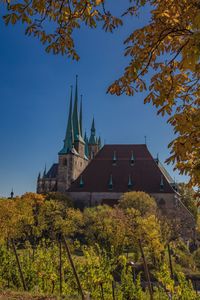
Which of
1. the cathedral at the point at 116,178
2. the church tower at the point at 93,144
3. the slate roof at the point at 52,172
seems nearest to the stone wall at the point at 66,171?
the cathedral at the point at 116,178

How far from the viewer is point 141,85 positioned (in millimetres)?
3314

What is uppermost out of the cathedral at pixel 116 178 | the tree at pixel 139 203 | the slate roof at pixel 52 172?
the slate roof at pixel 52 172

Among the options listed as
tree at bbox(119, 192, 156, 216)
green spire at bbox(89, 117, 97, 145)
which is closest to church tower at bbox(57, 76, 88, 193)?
green spire at bbox(89, 117, 97, 145)

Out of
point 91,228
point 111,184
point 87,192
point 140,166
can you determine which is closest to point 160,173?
point 140,166

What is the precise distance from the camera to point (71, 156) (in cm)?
5294

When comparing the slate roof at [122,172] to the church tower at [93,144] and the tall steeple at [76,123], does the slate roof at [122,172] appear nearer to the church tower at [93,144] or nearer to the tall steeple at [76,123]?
the tall steeple at [76,123]

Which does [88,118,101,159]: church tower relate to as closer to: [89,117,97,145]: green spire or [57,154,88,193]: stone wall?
[89,117,97,145]: green spire

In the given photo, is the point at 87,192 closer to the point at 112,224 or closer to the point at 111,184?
the point at 111,184

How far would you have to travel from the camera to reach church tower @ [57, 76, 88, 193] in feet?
170

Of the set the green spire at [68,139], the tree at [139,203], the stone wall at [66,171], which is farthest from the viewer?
the green spire at [68,139]

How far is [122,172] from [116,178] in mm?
1508

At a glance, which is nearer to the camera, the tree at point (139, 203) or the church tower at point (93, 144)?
the tree at point (139, 203)

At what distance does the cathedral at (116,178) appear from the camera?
146 feet

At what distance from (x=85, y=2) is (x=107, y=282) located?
876 cm
